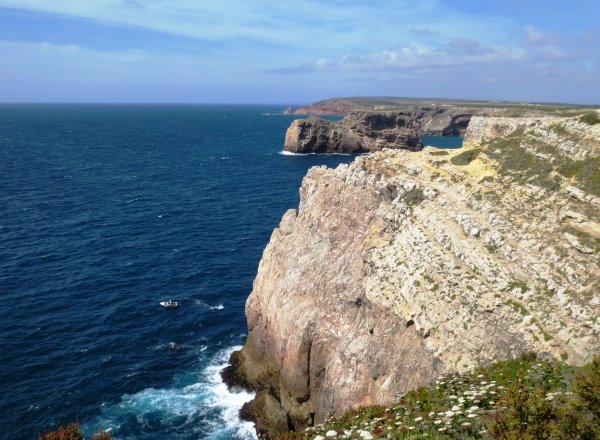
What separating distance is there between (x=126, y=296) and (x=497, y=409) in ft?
174

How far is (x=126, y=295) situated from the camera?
6069 cm

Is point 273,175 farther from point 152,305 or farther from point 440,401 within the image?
point 440,401

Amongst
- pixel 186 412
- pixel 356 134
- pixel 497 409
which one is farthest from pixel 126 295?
pixel 356 134

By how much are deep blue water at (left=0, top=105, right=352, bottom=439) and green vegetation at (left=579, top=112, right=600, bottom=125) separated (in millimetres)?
38145

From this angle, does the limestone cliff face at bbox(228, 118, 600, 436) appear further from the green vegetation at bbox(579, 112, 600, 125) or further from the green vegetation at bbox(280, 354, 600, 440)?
the green vegetation at bbox(280, 354, 600, 440)

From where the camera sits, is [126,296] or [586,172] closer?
[586,172]

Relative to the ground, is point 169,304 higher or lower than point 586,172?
lower

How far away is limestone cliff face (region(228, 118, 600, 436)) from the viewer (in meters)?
26.6

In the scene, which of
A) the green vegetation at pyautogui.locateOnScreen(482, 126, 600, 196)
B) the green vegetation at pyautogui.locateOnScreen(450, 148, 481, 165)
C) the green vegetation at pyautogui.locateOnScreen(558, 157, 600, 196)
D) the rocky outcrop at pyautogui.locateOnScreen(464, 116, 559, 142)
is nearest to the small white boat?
the green vegetation at pyautogui.locateOnScreen(450, 148, 481, 165)

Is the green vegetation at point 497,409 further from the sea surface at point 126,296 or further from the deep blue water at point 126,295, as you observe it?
the deep blue water at point 126,295

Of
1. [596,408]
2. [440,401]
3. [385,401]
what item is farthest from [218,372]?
[596,408]

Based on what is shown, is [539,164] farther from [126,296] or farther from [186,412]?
[126,296]

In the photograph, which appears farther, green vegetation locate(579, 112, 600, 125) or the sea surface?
the sea surface

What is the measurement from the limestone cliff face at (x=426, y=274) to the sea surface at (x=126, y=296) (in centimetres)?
698
